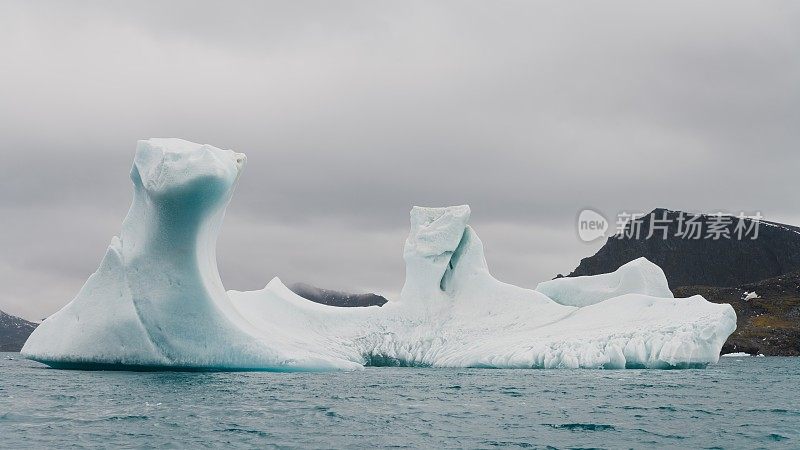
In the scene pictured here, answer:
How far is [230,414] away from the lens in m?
18.9

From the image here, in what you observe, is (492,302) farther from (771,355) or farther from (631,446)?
(771,355)

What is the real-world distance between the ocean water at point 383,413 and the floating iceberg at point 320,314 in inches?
49.5

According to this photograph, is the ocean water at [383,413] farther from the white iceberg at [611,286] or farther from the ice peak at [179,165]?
the white iceberg at [611,286]

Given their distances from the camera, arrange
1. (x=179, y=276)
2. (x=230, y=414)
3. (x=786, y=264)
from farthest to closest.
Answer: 1. (x=786, y=264)
2. (x=179, y=276)
3. (x=230, y=414)

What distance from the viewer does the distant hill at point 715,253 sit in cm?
17762

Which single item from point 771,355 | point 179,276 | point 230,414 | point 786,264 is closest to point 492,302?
point 179,276

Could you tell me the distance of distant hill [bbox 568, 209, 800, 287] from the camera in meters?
178

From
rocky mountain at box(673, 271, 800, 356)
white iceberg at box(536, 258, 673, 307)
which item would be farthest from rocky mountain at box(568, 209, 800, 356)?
white iceberg at box(536, 258, 673, 307)

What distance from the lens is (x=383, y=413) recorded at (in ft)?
65.3

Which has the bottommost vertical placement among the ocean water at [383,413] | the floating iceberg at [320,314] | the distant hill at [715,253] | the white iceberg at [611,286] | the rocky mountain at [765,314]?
the ocean water at [383,413]

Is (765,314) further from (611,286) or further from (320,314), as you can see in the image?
(320,314)

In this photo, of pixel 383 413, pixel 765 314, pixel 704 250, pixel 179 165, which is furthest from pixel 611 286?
pixel 704 250

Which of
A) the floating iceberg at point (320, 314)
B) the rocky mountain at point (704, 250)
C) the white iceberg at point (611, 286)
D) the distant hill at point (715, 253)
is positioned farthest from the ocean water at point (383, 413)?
the distant hill at point (715, 253)

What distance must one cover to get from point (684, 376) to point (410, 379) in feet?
34.7
